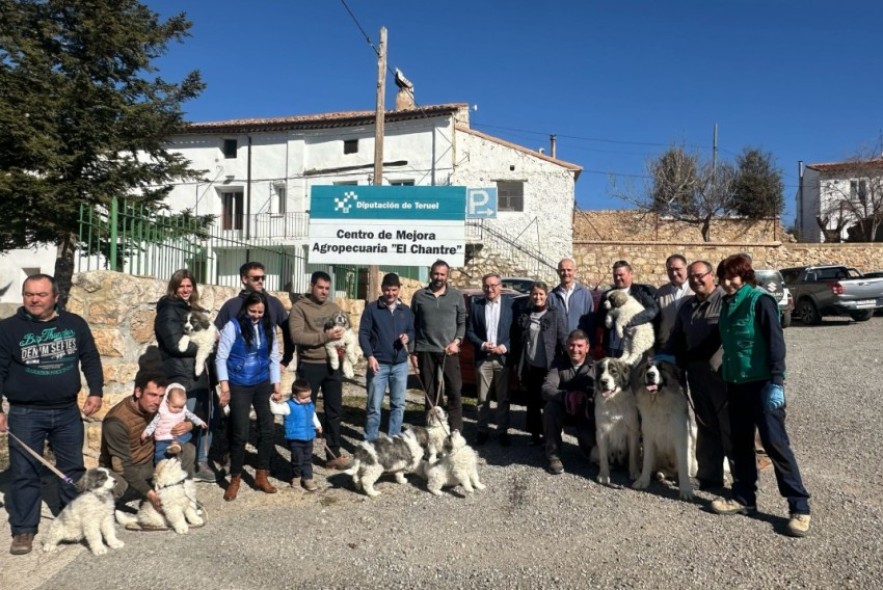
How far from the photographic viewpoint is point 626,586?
3.38 metres

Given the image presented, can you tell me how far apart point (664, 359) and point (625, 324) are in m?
0.71

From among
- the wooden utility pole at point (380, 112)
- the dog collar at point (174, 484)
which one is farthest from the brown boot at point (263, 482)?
the wooden utility pole at point (380, 112)

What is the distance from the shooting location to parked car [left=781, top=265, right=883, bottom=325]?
16.6m

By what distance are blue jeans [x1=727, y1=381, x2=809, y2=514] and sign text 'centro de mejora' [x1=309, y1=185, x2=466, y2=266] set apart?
4.41 m

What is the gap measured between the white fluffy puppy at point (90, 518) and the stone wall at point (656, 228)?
87.7 ft

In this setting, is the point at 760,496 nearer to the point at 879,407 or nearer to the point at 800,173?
the point at 879,407

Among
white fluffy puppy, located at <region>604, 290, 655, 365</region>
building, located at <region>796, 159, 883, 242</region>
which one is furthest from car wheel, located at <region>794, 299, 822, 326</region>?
building, located at <region>796, 159, 883, 242</region>

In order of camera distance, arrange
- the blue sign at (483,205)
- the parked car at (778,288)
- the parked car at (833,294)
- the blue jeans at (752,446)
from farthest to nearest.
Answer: the blue sign at (483,205), the parked car at (833,294), the parked car at (778,288), the blue jeans at (752,446)

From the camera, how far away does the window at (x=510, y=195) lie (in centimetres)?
2362

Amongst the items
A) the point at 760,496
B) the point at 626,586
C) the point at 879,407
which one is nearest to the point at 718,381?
the point at 760,496

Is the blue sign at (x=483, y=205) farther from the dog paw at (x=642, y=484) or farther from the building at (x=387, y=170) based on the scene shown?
the dog paw at (x=642, y=484)

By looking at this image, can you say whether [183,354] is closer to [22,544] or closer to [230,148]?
[22,544]

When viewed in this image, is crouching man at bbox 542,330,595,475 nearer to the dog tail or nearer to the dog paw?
the dog paw

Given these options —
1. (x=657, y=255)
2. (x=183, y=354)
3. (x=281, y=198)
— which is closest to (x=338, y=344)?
(x=183, y=354)
